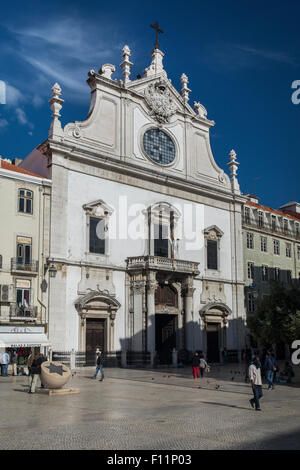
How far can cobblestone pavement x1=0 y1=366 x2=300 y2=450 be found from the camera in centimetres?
1095

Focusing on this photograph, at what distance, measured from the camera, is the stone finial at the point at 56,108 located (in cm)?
3816

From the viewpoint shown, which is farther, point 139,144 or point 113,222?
point 139,144

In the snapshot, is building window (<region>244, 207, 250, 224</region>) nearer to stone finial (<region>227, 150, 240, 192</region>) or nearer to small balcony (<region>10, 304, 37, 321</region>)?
stone finial (<region>227, 150, 240, 192</region>)

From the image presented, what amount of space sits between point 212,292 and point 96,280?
12309mm

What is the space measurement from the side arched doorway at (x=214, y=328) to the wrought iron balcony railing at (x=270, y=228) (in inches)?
420

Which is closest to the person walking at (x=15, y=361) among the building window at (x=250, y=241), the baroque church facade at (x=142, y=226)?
the baroque church facade at (x=142, y=226)

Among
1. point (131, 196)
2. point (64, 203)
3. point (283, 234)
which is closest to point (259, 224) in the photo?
point (283, 234)

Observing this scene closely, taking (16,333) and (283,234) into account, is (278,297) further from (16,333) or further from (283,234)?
(283,234)

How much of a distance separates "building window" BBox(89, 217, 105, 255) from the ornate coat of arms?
39.2ft

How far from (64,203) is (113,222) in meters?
4.45

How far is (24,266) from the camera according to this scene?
34.5 m

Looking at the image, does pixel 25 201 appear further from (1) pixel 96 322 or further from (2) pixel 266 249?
(2) pixel 266 249

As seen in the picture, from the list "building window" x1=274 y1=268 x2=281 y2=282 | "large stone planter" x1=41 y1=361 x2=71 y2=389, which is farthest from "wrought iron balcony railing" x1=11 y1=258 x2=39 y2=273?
"building window" x1=274 y1=268 x2=281 y2=282
